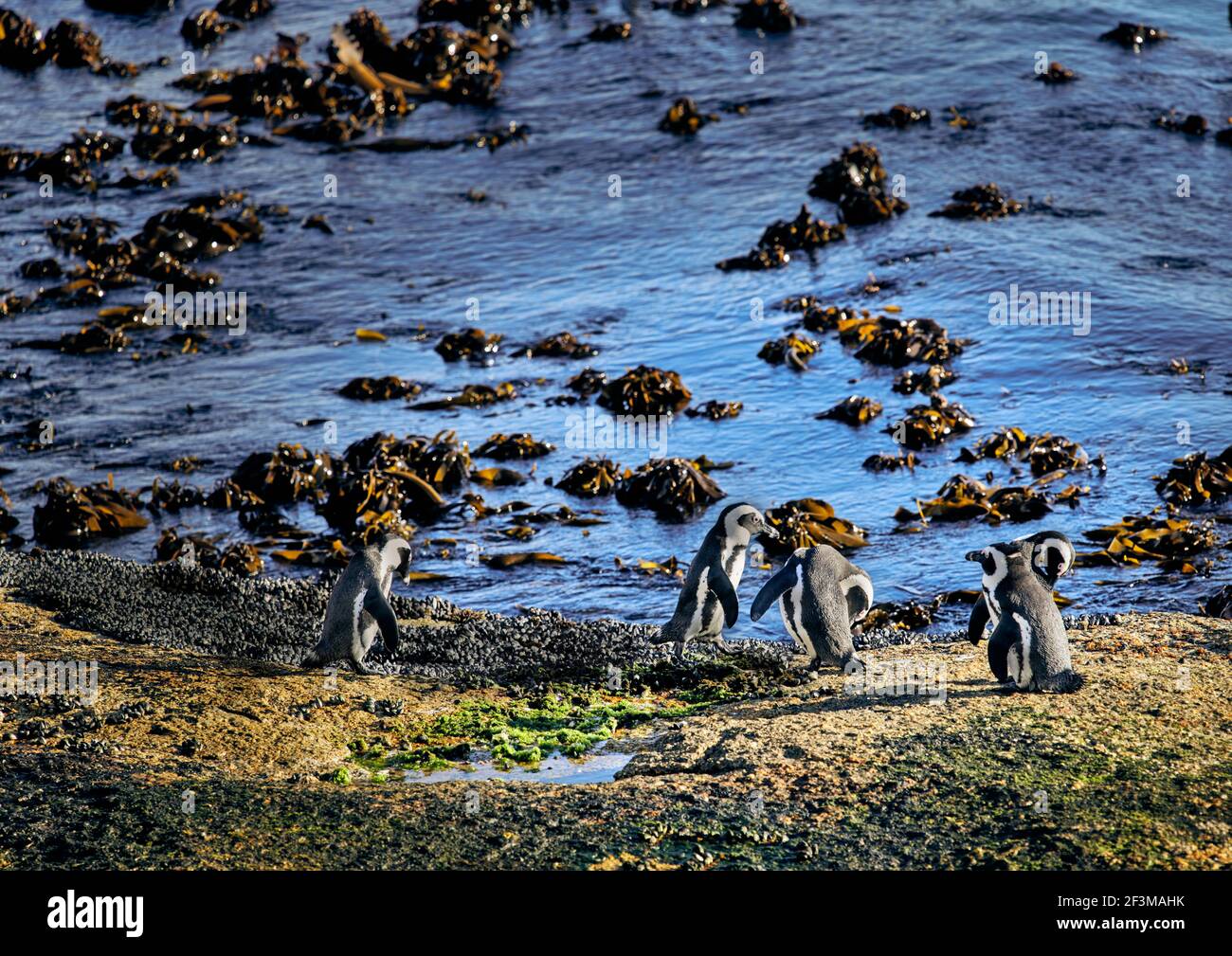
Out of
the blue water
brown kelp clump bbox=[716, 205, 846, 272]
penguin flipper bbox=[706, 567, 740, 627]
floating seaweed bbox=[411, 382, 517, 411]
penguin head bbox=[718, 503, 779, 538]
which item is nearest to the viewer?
penguin flipper bbox=[706, 567, 740, 627]

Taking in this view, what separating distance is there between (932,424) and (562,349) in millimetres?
5260

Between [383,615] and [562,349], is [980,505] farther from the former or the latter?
[562,349]

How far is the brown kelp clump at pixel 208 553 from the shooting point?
50.4ft

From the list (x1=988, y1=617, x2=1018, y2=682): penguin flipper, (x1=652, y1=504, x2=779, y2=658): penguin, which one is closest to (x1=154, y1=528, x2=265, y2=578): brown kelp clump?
(x1=652, y1=504, x2=779, y2=658): penguin

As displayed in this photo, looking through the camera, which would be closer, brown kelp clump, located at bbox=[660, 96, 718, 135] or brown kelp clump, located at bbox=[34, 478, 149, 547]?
brown kelp clump, located at bbox=[34, 478, 149, 547]

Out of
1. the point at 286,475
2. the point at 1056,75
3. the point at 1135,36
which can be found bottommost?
the point at 286,475

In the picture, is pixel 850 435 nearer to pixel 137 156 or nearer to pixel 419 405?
pixel 419 405

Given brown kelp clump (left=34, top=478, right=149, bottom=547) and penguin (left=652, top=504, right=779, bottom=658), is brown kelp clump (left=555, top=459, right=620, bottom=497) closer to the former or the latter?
penguin (left=652, top=504, right=779, bottom=658)

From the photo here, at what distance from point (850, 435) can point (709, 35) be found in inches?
597

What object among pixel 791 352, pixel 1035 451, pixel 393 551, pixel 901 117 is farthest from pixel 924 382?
pixel 901 117

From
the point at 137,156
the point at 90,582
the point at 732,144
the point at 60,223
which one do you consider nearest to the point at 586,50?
the point at 732,144

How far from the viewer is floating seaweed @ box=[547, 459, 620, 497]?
16750 mm

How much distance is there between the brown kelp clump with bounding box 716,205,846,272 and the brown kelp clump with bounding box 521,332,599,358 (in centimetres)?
315

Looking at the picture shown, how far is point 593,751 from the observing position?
398 inches
